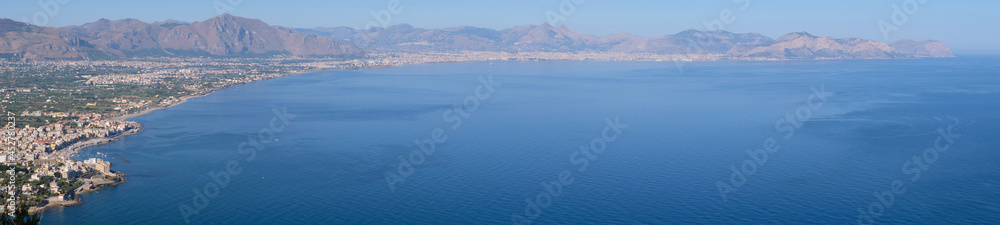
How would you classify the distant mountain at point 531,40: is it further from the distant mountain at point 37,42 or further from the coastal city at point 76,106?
the coastal city at point 76,106

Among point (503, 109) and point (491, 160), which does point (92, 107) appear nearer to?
point (503, 109)

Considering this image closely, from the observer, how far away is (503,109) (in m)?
31.7

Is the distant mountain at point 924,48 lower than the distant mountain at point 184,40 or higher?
higher

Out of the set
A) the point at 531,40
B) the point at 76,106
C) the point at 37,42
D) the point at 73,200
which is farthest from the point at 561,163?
the point at 531,40

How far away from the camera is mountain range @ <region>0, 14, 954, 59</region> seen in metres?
72.9

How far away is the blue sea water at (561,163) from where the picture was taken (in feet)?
47.8
